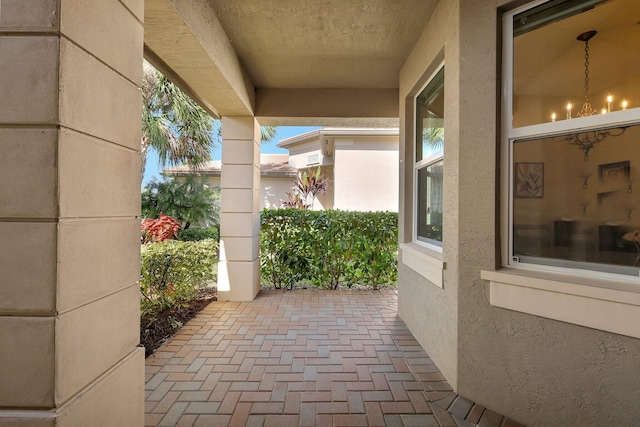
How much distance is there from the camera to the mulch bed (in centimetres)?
335

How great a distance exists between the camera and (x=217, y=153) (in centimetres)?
898

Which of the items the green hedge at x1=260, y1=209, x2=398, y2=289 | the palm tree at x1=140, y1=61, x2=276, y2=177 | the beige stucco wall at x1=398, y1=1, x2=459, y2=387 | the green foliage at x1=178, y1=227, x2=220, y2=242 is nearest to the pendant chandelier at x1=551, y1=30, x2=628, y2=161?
the beige stucco wall at x1=398, y1=1, x2=459, y2=387

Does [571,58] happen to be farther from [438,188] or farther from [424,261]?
[424,261]

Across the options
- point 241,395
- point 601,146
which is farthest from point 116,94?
point 601,146

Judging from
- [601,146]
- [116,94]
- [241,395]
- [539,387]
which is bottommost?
[241,395]

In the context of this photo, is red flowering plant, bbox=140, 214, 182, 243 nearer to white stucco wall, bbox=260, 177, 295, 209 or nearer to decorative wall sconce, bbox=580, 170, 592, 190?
decorative wall sconce, bbox=580, 170, 592, 190

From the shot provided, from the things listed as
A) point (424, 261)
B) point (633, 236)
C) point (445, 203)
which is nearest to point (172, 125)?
Result: point (424, 261)

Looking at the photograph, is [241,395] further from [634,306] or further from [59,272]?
[634,306]

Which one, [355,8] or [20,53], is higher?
[355,8]

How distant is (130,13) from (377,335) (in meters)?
3.48

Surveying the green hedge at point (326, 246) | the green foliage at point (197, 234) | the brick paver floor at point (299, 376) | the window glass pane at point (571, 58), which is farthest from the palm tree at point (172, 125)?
the window glass pane at point (571, 58)

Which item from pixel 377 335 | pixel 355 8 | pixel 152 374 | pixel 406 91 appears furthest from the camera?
pixel 406 91

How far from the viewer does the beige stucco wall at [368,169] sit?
920 cm

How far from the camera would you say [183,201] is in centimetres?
788
